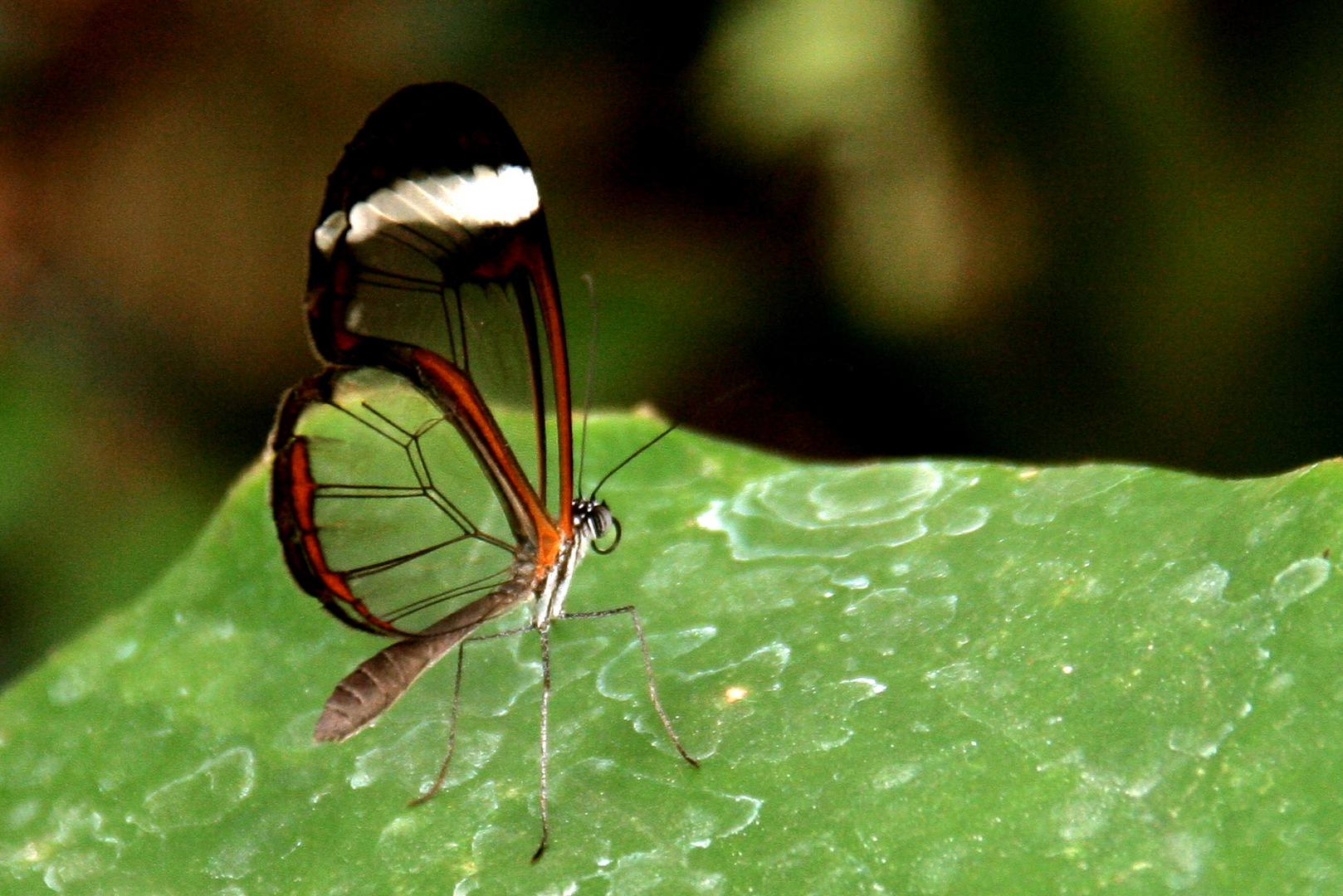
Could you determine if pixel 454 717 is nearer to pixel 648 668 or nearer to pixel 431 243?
pixel 648 668

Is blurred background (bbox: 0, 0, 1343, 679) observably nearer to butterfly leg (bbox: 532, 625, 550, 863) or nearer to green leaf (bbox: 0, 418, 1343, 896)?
green leaf (bbox: 0, 418, 1343, 896)

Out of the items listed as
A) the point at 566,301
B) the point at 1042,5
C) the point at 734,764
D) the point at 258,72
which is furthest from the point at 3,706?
the point at 258,72

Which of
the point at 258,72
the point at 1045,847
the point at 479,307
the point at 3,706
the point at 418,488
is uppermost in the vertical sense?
the point at 258,72

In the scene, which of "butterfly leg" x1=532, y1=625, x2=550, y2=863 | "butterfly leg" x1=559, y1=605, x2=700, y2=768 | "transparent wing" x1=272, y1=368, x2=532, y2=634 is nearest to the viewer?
"butterfly leg" x1=532, y1=625, x2=550, y2=863

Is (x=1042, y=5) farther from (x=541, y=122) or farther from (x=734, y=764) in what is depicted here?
(x=734, y=764)

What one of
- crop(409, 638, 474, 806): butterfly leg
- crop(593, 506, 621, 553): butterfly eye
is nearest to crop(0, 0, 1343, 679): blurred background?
crop(593, 506, 621, 553): butterfly eye

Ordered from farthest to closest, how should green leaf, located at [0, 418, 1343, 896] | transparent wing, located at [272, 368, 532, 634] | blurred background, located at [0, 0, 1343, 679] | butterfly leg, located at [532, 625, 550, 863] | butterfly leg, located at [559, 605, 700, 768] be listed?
blurred background, located at [0, 0, 1343, 679] → transparent wing, located at [272, 368, 532, 634] → butterfly leg, located at [559, 605, 700, 768] → butterfly leg, located at [532, 625, 550, 863] → green leaf, located at [0, 418, 1343, 896]
